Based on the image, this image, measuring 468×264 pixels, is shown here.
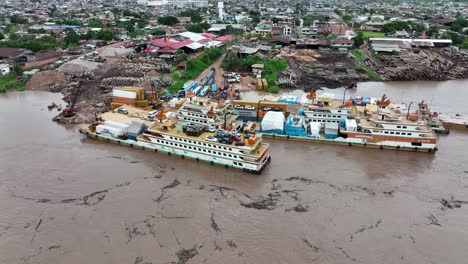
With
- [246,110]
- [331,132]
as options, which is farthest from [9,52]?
[331,132]

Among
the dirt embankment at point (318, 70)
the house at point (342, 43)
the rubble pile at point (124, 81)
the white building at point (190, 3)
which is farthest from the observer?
the white building at point (190, 3)

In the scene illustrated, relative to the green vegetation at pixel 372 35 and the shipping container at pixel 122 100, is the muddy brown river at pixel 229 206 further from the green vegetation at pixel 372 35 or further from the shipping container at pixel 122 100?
the green vegetation at pixel 372 35

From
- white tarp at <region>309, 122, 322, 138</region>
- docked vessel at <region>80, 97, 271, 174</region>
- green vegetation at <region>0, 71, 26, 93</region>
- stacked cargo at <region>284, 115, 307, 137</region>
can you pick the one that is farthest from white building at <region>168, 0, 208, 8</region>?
white tarp at <region>309, 122, 322, 138</region>

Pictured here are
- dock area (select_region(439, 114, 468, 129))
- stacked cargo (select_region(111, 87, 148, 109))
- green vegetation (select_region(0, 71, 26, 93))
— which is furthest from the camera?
green vegetation (select_region(0, 71, 26, 93))

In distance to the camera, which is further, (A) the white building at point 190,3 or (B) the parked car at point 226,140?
(A) the white building at point 190,3

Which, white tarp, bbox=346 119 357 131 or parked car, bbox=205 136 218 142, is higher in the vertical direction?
white tarp, bbox=346 119 357 131

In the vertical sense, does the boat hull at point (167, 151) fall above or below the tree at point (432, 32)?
below

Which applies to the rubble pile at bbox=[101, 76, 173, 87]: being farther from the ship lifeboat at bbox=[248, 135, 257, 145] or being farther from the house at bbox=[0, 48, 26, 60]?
the ship lifeboat at bbox=[248, 135, 257, 145]

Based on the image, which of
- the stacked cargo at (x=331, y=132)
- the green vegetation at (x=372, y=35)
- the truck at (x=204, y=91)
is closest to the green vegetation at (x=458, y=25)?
the green vegetation at (x=372, y=35)
